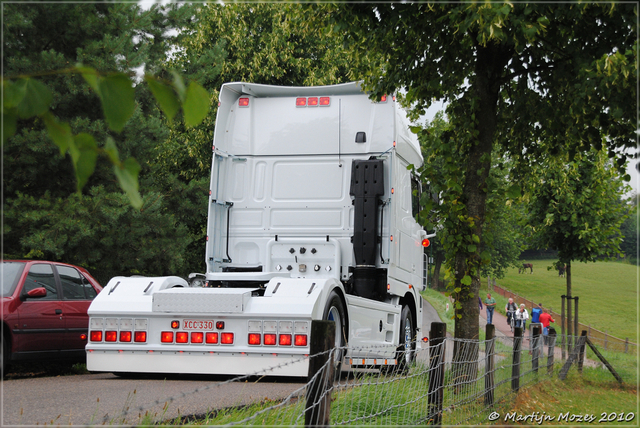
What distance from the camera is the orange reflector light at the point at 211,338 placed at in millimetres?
7383

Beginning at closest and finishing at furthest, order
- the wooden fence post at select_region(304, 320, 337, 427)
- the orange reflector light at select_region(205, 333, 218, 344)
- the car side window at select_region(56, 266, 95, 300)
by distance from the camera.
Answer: the wooden fence post at select_region(304, 320, 337, 427)
the orange reflector light at select_region(205, 333, 218, 344)
the car side window at select_region(56, 266, 95, 300)

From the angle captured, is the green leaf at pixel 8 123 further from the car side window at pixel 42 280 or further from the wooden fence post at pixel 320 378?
the car side window at pixel 42 280

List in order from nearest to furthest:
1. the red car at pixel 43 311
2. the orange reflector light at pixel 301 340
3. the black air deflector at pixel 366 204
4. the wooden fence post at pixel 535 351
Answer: the orange reflector light at pixel 301 340
the red car at pixel 43 311
the black air deflector at pixel 366 204
the wooden fence post at pixel 535 351

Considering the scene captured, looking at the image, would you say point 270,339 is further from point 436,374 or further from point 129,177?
point 129,177

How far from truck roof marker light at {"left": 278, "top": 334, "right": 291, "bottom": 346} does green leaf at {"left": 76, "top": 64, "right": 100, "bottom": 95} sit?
19.0 ft

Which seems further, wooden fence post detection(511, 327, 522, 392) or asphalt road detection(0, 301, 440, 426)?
wooden fence post detection(511, 327, 522, 392)

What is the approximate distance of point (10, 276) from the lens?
839cm

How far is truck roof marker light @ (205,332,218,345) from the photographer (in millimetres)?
7383

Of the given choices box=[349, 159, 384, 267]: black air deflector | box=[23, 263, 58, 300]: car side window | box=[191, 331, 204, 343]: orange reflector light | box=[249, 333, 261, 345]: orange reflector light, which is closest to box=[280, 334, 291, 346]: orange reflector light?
box=[249, 333, 261, 345]: orange reflector light

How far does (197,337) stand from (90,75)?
20.0 ft

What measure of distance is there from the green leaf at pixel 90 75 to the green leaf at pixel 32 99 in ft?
0.41

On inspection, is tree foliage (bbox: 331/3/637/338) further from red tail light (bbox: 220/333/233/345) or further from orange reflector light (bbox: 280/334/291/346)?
red tail light (bbox: 220/333/233/345)

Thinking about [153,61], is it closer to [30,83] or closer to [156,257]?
[156,257]

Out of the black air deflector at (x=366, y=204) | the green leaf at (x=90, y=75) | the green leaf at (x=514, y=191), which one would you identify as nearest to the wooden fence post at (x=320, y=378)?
the green leaf at (x=90, y=75)
